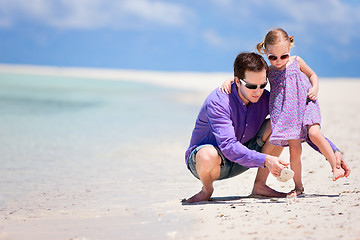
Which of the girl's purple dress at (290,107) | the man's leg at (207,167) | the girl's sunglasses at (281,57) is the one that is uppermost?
the girl's sunglasses at (281,57)

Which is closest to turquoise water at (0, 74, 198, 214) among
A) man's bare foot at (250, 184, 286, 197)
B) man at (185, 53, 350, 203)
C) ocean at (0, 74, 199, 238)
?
ocean at (0, 74, 199, 238)

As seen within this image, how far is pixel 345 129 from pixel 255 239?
598 cm

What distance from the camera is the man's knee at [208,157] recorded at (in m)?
3.33

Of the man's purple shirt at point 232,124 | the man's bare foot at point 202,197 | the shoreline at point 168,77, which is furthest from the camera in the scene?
the shoreline at point 168,77

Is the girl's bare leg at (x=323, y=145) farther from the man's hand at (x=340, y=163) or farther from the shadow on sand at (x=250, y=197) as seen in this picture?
the shadow on sand at (x=250, y=197)

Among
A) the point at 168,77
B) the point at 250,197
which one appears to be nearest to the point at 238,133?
the point at 250,197

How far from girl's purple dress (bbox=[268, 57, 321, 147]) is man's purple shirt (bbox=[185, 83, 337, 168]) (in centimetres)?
14

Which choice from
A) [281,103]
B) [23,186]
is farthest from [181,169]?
[281,103]

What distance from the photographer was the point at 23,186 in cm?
450

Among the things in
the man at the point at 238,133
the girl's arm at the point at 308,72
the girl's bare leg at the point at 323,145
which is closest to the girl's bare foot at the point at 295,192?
the man at the point at 238,133

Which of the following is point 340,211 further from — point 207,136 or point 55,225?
point 55,225

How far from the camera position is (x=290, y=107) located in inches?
134

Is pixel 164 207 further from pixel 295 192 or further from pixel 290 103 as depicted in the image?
pixel 290 103

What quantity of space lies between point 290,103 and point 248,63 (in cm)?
46
